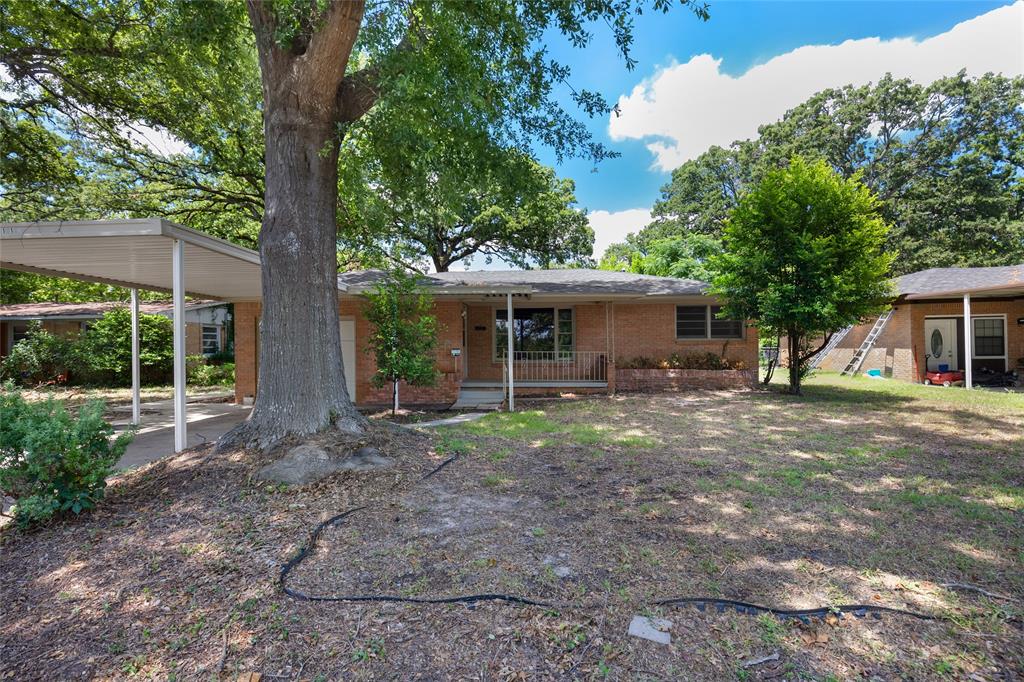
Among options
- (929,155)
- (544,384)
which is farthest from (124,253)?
(929,155)

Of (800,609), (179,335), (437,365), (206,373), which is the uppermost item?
(179,335)

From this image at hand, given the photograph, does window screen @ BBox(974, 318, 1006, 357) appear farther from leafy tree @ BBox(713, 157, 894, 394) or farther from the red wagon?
leafy tree @ BBox(713, 157, 894, 394)

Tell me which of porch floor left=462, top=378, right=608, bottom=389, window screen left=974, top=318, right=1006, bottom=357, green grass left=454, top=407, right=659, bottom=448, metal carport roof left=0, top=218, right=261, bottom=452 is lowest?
→ green grass left=454, top=407, right=659, bottom=448

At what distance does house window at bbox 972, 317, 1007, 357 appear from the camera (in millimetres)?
15031

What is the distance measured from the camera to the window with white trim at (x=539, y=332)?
13172 millimetres

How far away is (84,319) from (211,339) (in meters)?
4.25

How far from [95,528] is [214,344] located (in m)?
19.6

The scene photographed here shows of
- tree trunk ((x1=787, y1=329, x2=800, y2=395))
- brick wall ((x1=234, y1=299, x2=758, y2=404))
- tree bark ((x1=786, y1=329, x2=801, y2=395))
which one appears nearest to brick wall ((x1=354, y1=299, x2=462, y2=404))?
brick wall ((x1=234, y1=299, x2=758, y2=404))

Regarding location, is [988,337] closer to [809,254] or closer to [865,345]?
[865,345]

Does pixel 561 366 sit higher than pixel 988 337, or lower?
lower

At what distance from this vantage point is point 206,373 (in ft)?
55.2

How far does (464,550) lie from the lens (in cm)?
328

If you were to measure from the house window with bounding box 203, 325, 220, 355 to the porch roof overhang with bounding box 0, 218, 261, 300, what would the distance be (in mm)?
12109

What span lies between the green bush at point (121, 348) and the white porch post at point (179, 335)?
12258 millimetres
